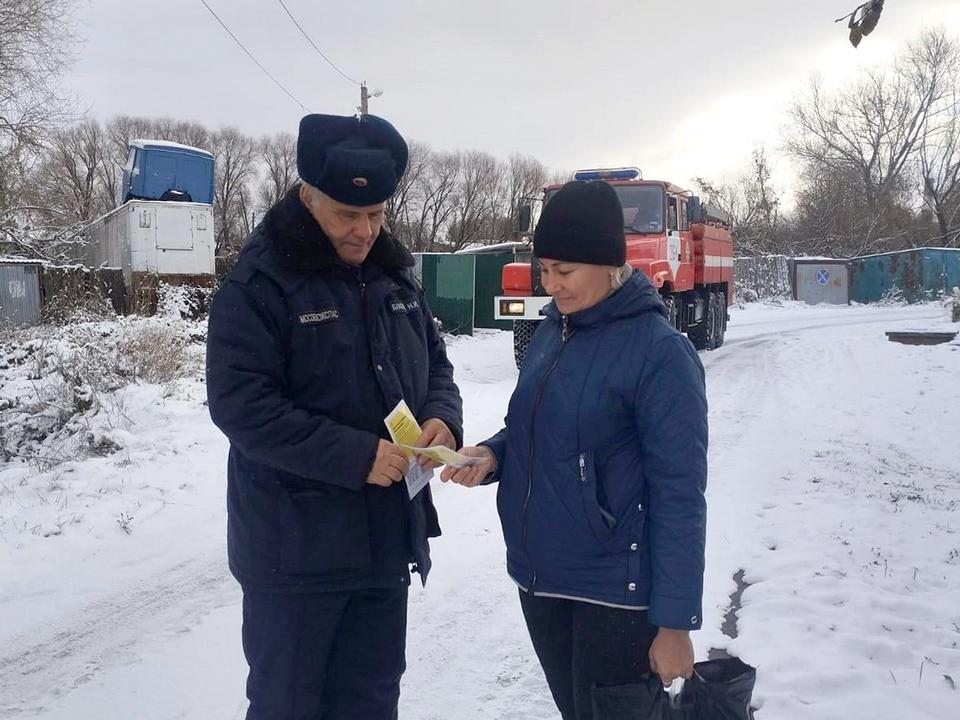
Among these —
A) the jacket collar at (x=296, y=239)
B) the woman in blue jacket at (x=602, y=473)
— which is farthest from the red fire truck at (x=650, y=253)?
the jacket collar at (x=296, y=239)

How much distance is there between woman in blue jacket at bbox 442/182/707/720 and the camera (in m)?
2.05

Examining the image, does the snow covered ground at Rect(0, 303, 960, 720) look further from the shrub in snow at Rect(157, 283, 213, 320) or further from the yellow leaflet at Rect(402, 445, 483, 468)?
the shrub in snow at Rect(157, 283, 213, 320)

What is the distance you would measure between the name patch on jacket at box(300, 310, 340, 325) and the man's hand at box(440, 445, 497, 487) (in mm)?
549

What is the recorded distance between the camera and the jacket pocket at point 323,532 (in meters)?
2.18

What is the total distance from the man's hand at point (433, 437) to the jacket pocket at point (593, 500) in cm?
45

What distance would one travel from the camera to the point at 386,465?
2.17m

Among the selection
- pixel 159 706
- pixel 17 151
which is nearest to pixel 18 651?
pixel 159 706

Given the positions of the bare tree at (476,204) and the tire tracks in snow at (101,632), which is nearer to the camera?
the tire tracks in snow at (101,632)

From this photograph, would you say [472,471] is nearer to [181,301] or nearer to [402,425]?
[402,425]

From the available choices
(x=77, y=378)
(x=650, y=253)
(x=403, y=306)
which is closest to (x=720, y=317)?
(x=650, y=253)

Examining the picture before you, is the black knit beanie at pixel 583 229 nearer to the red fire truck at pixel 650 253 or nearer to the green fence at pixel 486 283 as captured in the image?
the red fire truck at pixel 650 253

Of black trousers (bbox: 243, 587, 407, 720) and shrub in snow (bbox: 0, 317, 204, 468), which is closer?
black trousers (bbox: 243, 587, 407, 720)

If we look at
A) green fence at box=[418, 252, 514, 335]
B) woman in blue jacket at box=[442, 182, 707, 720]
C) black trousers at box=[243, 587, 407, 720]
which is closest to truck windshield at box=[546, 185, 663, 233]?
green fence at box=[418, 252, 514, 335]

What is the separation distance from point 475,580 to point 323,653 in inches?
95.1
